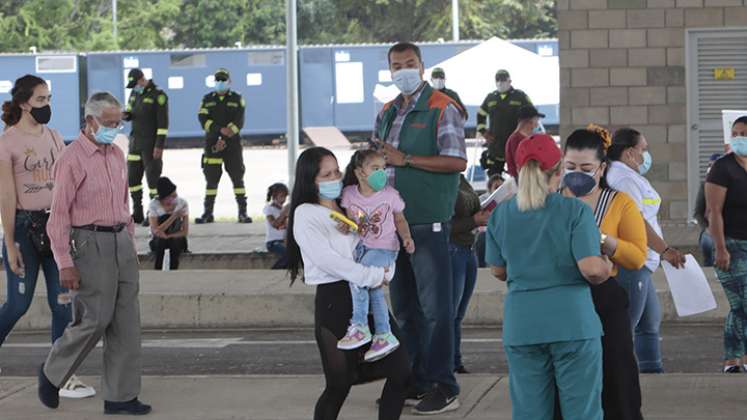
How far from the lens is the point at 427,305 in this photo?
8312 mm

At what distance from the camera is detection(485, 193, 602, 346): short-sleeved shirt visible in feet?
20.9

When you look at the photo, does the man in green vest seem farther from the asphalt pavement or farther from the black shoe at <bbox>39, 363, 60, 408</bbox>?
the asphalt pavement

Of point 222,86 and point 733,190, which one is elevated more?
point 222,86

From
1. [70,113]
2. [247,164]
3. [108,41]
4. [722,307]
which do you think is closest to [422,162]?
[722,307]

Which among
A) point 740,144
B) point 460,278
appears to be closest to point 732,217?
point 740,144

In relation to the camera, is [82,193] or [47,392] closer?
[82,193]

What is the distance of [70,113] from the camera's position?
46.5 metres

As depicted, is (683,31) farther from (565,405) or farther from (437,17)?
(437,17)

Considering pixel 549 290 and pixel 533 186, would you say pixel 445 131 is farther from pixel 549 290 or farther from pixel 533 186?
pixel 549 290

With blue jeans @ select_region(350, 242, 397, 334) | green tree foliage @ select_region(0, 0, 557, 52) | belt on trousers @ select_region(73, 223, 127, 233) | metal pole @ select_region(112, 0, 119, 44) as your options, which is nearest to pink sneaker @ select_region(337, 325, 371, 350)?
blue jeans @ select_region(350, 242, 397, 334)

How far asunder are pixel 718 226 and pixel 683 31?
9687 mm

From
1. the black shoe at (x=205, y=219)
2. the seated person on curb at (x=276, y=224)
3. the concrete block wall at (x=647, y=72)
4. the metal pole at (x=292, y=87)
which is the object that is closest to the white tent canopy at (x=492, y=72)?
the metal pole at (x=292, y=87)

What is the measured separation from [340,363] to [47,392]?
2341mm

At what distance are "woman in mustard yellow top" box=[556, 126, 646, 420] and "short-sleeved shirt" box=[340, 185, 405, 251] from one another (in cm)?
96
